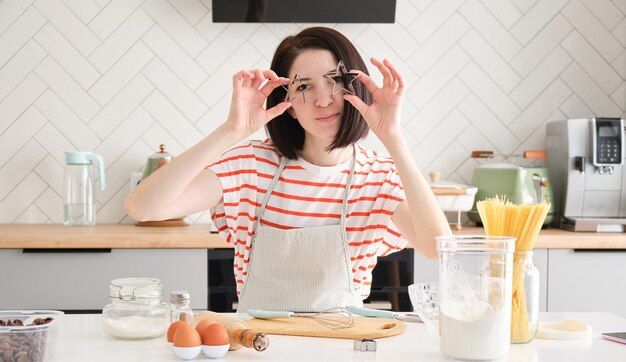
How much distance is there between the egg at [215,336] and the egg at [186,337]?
0.04 feet

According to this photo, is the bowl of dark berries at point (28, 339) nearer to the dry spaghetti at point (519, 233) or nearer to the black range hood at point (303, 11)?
the dry spaghetti at point (519, 233)

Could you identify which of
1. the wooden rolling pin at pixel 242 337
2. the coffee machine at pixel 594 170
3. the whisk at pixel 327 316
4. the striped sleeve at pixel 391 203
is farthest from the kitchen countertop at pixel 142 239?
the wooden rolling pin at pixel 242 337

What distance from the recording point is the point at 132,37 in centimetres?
349

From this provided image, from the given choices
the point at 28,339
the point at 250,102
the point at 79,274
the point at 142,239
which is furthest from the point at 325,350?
the point at 79,274

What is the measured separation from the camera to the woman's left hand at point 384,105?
5.83 ft

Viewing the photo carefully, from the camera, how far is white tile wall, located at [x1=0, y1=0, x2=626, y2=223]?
11.4ft

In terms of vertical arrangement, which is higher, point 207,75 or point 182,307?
point 207,75

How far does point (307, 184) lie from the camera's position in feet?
6.64

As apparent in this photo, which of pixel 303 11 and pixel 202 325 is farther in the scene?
pixel 303 11

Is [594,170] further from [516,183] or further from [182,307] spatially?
[182,307]

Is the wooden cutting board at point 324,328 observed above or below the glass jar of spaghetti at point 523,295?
below

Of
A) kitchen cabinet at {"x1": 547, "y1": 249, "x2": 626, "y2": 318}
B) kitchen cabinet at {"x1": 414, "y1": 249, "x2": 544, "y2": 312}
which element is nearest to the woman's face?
kitchen cabinet at {"x1": 414, "y1": 249, "x2": 544, "y2": 312}

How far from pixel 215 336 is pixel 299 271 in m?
0.56

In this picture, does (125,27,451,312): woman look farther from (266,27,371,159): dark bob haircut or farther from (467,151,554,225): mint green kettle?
(467,151,554,225): mint green kettle
